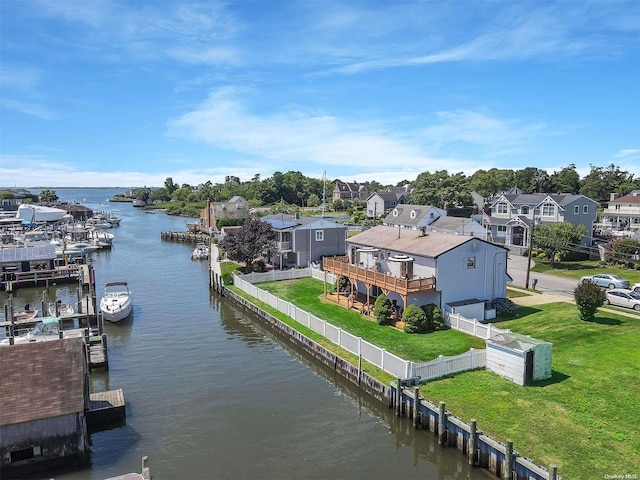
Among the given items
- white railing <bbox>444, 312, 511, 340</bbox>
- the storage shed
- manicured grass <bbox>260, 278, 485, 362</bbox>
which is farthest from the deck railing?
the storage shed

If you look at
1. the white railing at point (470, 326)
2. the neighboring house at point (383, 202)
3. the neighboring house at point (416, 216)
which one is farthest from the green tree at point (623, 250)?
the neighboring house at point (383, 202)

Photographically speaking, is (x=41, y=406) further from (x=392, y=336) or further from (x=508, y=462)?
(x=392, y=336)

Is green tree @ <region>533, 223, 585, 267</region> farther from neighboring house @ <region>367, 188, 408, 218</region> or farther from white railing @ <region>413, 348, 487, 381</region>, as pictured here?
neighboring house @ <region>367, 188, 408, 218</region>

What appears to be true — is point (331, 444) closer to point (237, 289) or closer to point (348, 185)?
point (237, 289)

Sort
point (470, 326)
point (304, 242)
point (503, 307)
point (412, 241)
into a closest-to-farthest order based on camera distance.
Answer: point (470, 326)
point (503, 307)
point (412, 241)
point (304, 242)

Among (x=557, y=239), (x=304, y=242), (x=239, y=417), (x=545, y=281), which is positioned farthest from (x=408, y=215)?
(x=239, y=417)

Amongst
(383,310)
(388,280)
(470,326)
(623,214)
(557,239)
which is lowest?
(470,326)

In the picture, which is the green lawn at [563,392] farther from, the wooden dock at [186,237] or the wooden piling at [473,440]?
the wooden dock at [186,237]

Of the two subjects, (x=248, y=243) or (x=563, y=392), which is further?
(x=248, y=243)
